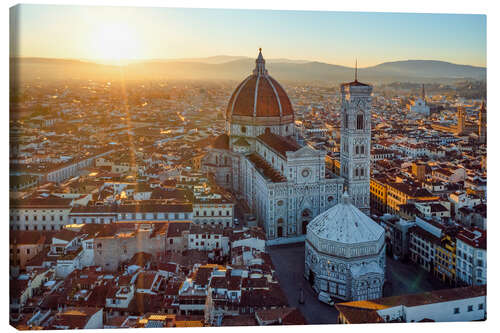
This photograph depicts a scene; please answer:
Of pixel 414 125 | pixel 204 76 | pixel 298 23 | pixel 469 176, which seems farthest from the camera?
pixel 414 125

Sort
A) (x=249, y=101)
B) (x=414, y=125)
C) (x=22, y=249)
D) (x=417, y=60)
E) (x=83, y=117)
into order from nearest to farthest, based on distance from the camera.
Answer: (x=417, y=60) < (x=22, y=249) < (x=249, y=101) < (x=83, y=117) < (x=414, y=125)

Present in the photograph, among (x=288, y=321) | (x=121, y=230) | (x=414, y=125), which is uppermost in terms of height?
(x=414, y=125)

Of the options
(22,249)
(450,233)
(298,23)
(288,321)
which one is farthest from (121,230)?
(450,233)

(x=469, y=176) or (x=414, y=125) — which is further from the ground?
(x=414, y=125)

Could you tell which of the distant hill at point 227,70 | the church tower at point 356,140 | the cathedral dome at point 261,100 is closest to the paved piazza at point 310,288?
the church tower at point 356,140

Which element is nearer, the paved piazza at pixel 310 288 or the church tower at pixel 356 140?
the paved piazza at pixel 310 288

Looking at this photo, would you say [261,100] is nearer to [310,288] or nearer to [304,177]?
[304,177]

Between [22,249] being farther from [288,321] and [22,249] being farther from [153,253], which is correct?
[288,321]

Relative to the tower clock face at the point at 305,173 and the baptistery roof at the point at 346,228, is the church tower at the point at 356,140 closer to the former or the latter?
the tower clock face at the point at 305,173

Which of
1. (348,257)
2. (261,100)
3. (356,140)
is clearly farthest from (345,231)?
(261,100)
